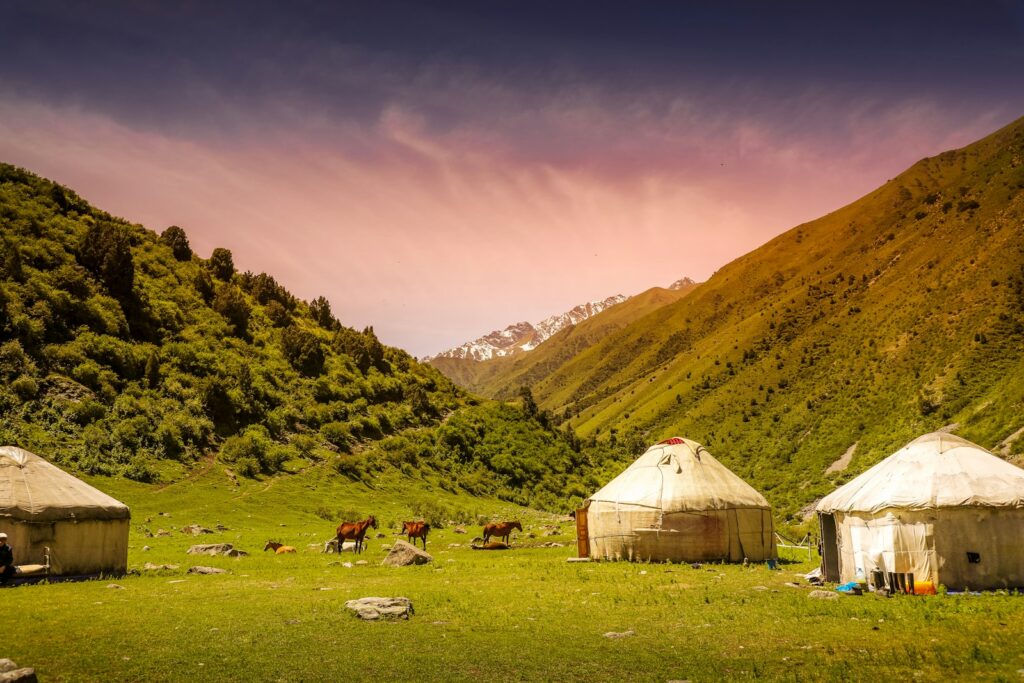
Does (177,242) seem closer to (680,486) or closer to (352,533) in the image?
(352,533)

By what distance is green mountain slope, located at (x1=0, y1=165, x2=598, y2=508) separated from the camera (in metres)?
42.6

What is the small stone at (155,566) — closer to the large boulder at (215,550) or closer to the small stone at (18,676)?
the large boulder at (215,550)

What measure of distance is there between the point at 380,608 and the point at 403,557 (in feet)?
32.9

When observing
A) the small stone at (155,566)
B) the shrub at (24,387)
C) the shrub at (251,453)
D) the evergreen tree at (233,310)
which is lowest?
the small stone at (155,566)

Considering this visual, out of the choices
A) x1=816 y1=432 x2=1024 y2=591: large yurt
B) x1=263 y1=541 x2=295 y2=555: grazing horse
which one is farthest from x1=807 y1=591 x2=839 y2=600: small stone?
x1=263 y1=541 x2=295 y2=555: grazing horse

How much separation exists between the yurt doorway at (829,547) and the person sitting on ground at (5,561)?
22336mm

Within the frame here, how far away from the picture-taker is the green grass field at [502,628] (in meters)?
10.3

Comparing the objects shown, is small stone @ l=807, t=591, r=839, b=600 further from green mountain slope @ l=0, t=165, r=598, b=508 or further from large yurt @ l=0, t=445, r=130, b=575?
green mountain slope @ l=0, t=165, r=598, b=508

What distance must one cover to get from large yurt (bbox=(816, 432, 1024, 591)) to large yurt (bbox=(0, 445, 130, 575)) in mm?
21490

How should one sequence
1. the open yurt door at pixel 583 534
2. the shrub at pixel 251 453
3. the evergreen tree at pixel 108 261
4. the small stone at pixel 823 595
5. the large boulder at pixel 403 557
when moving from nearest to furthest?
the small stone at pixel 823 595, the large boulder at pixel 403 557, the open yurt door at pixel 583 534, the shrub at pixel 251 453, the evergreen tree at pixel 108 261

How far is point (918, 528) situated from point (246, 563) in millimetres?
20747

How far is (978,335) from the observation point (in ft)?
225

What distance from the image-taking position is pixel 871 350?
83750 millimetres

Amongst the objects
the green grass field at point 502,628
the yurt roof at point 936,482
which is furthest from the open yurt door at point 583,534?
the yurt roof at point 936,482
